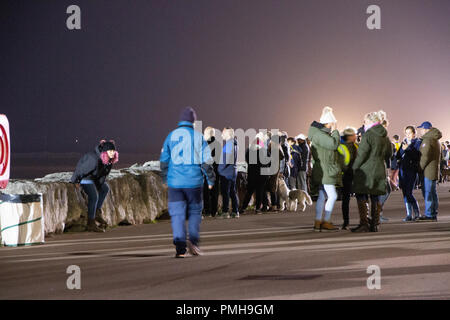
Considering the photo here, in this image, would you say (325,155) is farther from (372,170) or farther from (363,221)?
(363,221)

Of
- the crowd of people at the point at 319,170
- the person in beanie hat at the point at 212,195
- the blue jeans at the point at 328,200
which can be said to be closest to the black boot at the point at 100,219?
the crowd of people at the point at 319,170

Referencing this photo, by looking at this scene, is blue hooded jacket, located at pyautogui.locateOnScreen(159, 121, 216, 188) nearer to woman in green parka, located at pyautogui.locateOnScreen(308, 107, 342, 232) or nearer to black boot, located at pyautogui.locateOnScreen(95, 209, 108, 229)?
woman in green parka, located at pyautogui.locateOnScreen(308, 107, 342, 232)

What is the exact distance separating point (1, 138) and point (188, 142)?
346 centimetres

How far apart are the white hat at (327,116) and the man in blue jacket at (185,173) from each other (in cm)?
348

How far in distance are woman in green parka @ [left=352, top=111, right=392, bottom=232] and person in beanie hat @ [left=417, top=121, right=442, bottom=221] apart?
208cm

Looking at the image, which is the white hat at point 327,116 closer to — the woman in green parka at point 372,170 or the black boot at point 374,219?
the woman in green parka at point 372,170

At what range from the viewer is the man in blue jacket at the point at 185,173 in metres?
10.1

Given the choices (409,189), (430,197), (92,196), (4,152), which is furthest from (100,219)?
(430,197)

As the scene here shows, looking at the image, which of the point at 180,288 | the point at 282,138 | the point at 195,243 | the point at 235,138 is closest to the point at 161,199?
the point at 235,138

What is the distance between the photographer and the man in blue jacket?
10.1 metres

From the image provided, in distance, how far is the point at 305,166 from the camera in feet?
73.0

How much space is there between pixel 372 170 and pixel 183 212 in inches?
172

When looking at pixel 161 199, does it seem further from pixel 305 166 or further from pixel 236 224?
pixel 305 166

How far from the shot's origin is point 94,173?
14219 millimetres
